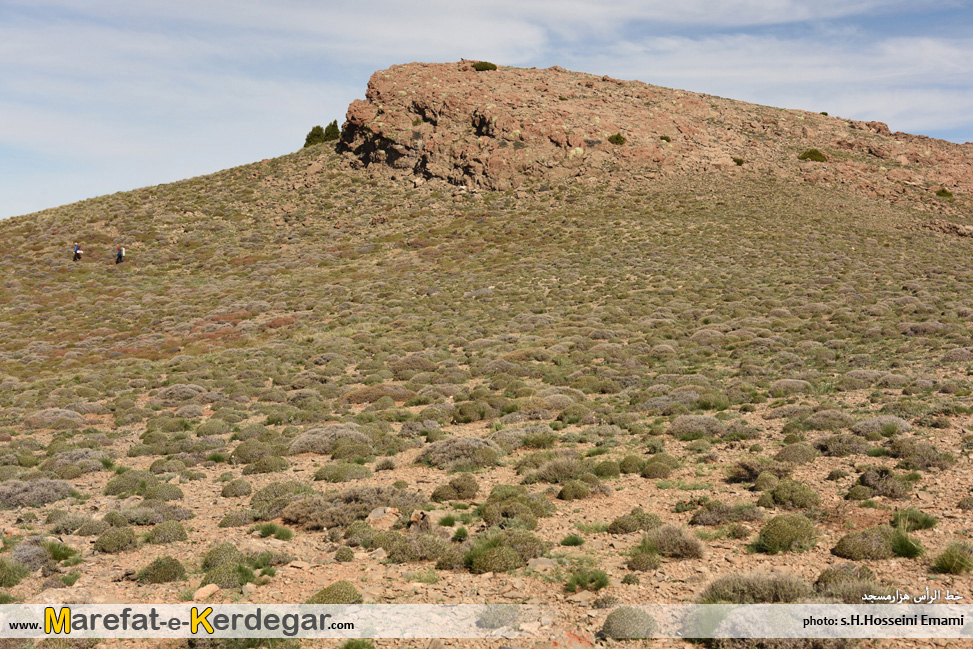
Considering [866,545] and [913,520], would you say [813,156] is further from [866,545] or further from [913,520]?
[866,545]

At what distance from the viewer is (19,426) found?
21250 millimetres

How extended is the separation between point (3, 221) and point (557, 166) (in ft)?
195

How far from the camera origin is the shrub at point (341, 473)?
48.6 feet

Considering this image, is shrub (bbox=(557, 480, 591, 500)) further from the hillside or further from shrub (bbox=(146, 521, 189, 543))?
shrub (bbox=(146, 521, 189, 543))

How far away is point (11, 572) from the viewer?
31.6 feet

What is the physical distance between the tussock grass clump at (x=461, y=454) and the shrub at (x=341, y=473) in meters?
1.64

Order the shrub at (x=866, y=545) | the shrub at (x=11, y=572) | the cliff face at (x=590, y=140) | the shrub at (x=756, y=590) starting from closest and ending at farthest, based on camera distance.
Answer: the shrub at (x=756, y=590) < the shrub at (x=866, y=545) < the shrub at (x=11, y=572) < the cliff face at (x=590, y=140)

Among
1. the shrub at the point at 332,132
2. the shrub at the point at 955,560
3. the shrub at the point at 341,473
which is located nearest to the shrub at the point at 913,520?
the shrub at the point at 955,560

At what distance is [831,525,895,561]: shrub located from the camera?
29.2 feet

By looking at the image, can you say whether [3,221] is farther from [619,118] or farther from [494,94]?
[619,118]

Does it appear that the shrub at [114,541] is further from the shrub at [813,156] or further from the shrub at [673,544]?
the shrub at [813,156]

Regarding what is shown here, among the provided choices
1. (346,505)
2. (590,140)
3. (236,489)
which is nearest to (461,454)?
(346,505)

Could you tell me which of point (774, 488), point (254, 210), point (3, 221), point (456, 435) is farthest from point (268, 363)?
point (3, 221)

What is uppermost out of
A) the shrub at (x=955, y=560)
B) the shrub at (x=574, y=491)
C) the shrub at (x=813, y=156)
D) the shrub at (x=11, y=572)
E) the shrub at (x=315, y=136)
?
the shrub at (x=315, y=136)
